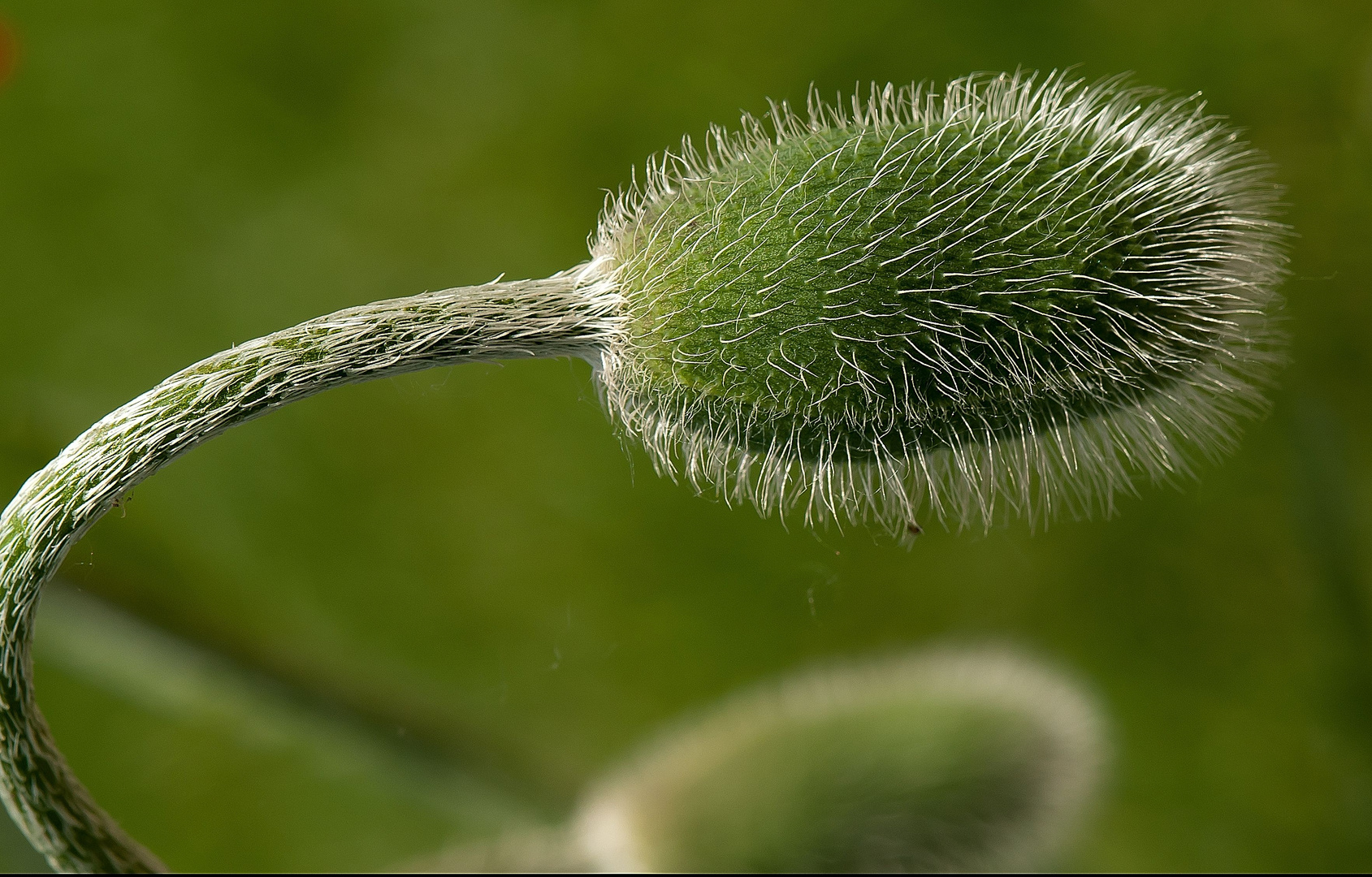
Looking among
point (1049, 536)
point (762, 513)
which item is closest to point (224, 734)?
point (762, 513)

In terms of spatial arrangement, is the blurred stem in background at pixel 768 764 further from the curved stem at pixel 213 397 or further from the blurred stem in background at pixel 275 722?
the curved stem at pixel 213 397

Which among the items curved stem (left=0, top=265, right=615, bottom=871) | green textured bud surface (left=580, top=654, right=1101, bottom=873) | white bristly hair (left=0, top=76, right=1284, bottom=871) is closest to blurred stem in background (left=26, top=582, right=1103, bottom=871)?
green textured bud surface (left=580, top=654, right=1101, bottom=873)

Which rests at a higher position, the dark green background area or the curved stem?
the dark green background area

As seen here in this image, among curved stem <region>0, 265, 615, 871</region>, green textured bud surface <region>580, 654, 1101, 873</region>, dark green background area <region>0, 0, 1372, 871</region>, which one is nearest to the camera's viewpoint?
curved stem <region>0, 265, 615, 871</region>

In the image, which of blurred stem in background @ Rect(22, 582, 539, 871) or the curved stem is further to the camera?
blurred stem in background @ Rect(22, 582, 539, 871)

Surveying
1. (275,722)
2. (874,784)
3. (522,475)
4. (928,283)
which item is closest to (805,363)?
(928,283)

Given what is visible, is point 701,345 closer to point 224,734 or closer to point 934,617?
point 934,617

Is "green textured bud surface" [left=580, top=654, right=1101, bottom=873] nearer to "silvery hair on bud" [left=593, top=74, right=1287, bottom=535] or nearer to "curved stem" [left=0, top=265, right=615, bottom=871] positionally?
"silvery hair on bud" [left=593, top=74, right=1287, bottom=535]
